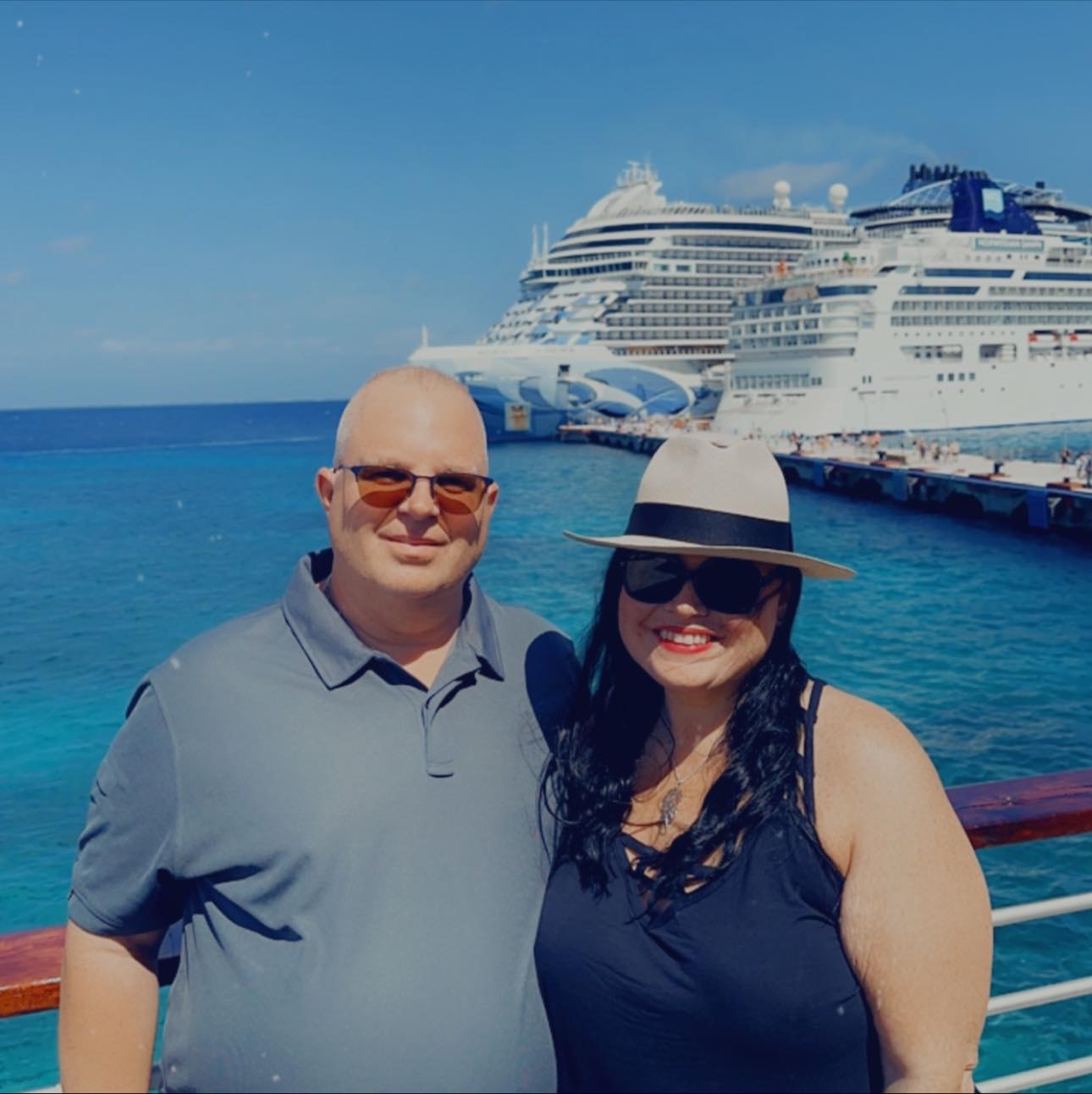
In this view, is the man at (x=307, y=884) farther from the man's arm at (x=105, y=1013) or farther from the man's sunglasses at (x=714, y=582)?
the man's sunglasses at (x=714, y=582)

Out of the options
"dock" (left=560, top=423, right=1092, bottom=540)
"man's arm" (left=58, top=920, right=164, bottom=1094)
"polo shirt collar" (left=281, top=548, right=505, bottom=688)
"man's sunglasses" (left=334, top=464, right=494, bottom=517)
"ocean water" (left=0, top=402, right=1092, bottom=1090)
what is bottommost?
"ocean water" (left=0, top=402, right=1092, bottom=1090)

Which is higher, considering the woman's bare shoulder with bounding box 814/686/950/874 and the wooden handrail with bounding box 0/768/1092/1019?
the woman's bare shoulder with bounding box 814/686/950/874

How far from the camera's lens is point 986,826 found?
1896mm

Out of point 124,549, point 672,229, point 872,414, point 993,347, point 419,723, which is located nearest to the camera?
point 419,723

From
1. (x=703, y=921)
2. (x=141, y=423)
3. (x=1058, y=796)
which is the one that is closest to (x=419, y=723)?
(x=703, y=921)

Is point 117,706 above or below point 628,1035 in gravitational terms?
below

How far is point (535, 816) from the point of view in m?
1.77

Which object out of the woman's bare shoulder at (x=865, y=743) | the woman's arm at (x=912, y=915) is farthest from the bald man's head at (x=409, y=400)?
the woman's arm at (x=912, y=915)

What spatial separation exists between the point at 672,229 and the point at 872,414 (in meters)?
21.2

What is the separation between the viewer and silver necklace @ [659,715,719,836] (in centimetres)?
177

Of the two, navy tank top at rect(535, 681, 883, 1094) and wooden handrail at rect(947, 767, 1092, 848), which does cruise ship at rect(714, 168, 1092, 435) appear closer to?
wooden handrail at rect(947, 767, 1092, 848)

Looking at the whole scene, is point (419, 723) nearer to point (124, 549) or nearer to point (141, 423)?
point (124, 549)

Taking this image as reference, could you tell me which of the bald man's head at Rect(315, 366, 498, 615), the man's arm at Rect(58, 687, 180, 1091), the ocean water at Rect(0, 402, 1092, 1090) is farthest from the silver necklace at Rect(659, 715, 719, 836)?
the ocean water at Rect(0, 402, 1092, 1090)

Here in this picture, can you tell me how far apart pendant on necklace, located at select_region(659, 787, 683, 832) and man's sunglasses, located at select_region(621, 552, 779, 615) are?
1.02 feet
